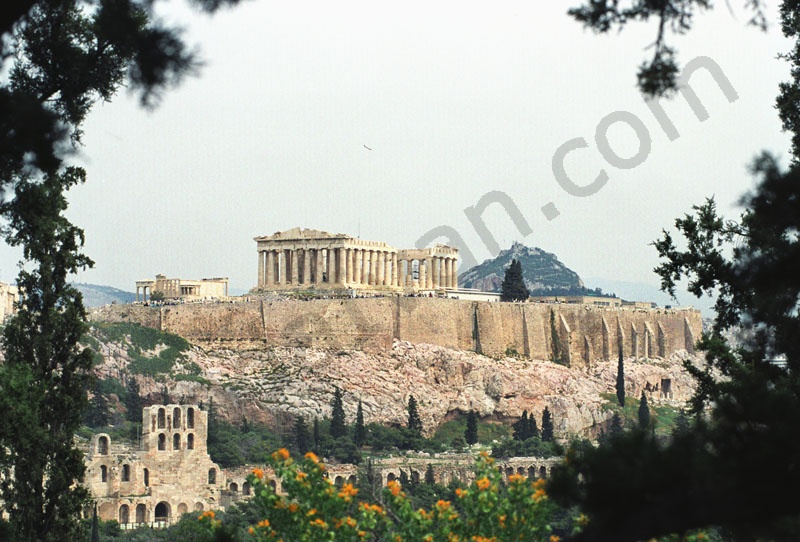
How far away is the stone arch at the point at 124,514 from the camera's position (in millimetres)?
52875

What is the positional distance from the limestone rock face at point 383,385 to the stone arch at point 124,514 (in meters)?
14.2

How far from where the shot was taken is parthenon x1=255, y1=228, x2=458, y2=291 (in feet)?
255

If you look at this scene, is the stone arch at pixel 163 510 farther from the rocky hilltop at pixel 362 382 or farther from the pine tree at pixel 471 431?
the pine tree at pixel 471 431

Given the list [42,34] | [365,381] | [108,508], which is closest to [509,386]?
[365,381]

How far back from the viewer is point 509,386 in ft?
244

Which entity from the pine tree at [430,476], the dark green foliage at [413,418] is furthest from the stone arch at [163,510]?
the dark green foliage at [413,418]

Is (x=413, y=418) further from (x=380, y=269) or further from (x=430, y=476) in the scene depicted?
(x=380, y=269)

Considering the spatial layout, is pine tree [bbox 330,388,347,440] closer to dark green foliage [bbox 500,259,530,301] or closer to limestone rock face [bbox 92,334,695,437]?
limestone rock face [bbox 92,334,695,437]

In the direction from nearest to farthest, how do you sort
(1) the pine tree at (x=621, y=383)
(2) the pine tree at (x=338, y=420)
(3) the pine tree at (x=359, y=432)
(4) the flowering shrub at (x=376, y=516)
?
(4) the flowering shrub at (x=376, y=516) < (3) the pine tree at (x=359, y=432) < (2) the pine tree at (x=338, y=420) < (1) the pine tree at (x=621, y=383)

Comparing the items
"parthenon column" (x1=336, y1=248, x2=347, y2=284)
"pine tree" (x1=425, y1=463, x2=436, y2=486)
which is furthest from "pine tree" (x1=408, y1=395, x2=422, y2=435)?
"parthenon column" (x1=336, y1=248, x2=347, y2=284)

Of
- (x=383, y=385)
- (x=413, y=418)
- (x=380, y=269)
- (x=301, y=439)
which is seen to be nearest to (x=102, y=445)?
(x=301, y=439)

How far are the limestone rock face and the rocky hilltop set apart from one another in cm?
5

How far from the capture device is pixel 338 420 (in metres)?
65.6

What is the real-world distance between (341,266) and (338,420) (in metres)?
13.9
